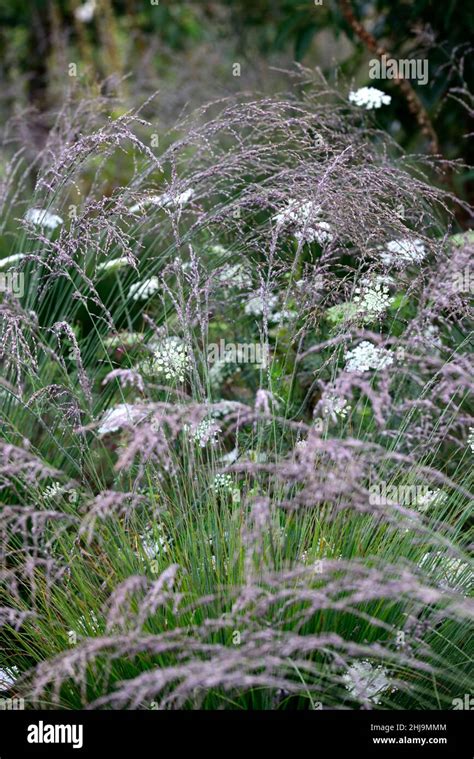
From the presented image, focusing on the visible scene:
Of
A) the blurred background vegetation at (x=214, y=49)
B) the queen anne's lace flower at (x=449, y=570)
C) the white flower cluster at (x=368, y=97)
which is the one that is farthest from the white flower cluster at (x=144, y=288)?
the blurred background vegetation at (x=214, y=49)

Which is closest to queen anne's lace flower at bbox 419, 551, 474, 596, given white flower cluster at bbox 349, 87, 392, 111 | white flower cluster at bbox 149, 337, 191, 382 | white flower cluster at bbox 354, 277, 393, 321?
white flower cluster at bbox 354, 277, 393, 321

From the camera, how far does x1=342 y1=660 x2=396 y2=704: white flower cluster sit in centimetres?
194

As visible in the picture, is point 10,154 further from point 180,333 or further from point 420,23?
point 180,333

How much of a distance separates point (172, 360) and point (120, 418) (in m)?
0.53

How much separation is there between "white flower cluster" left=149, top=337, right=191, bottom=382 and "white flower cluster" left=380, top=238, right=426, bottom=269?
0.64 m

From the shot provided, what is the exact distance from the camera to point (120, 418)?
6.79ft

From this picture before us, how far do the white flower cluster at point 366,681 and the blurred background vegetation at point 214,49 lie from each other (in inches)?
137

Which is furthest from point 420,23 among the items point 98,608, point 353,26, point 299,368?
point 98,608

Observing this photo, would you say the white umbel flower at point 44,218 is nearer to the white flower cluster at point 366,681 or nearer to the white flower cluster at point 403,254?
the white flower cluster at point 403,254

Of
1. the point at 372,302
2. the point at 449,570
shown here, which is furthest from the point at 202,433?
the point at 449,570

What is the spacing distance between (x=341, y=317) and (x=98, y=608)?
3.77 feet

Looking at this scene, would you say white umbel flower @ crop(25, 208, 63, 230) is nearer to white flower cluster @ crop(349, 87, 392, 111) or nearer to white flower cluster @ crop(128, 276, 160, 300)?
white flower cluster @ crop(128, 276, 160, 300)

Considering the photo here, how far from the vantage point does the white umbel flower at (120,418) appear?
200 centimetres
